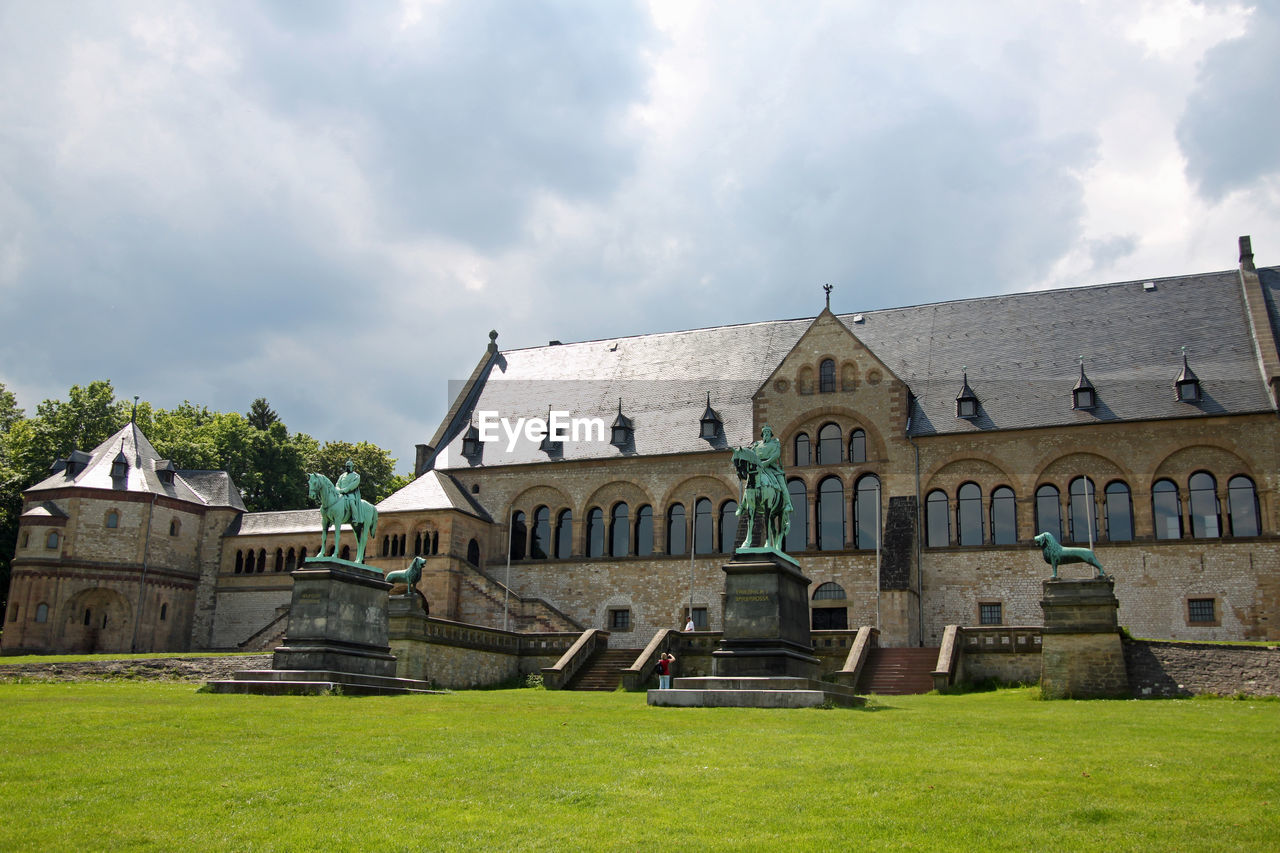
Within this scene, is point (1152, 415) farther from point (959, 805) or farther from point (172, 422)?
point (172, 422)

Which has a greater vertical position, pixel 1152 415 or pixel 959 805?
pixel 1152 415

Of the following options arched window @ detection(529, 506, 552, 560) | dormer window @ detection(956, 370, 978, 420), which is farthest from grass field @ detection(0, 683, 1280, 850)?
→ arched window @ detection(529, 506, 552, 560)

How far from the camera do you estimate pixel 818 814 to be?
10.1 metres

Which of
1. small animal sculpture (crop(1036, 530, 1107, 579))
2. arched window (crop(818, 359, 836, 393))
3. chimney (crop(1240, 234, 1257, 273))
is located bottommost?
small animal sculpture (crop(1036, 530, 1107, 579))

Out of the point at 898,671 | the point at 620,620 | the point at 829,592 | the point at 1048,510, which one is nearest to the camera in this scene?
the point at 898,671

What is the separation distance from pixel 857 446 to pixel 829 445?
119 cm

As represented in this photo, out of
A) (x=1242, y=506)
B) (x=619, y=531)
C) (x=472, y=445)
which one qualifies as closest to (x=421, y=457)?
(x=472, y=445)

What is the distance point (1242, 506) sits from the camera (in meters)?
38.4

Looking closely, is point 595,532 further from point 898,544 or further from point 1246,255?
point 1246,255

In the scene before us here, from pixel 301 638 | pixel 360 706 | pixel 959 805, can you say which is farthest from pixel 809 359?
pixel 959 805

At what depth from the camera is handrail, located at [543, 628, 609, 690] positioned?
34469 mm

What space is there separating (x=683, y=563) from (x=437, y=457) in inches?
606

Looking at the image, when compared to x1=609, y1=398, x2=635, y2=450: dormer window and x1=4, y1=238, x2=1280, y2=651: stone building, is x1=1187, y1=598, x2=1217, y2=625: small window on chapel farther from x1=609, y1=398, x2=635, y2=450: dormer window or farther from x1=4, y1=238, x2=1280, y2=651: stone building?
x1=609, y1=398, x2=635, y2=450: dormer window

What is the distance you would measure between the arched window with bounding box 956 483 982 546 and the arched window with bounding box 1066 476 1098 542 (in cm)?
338
